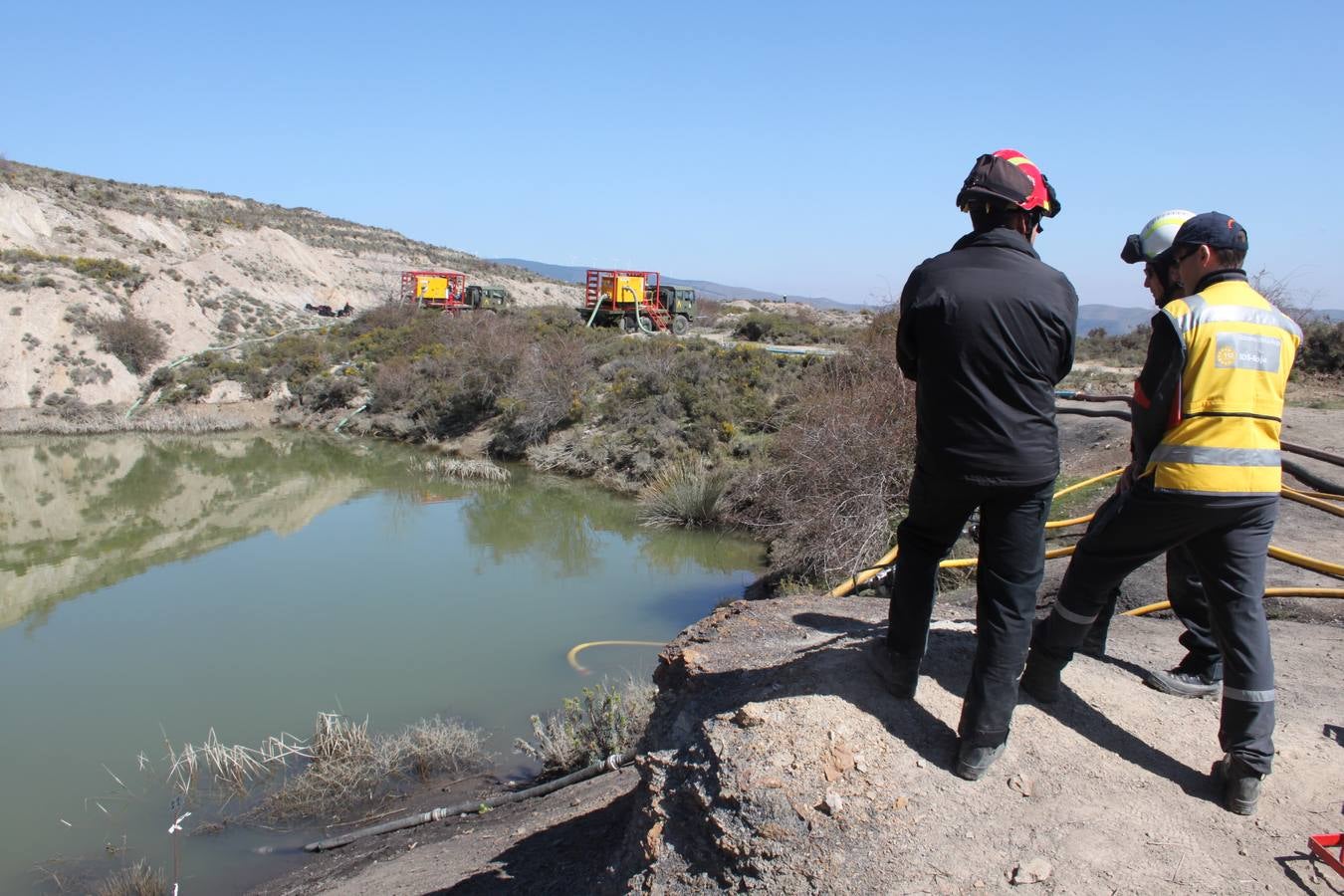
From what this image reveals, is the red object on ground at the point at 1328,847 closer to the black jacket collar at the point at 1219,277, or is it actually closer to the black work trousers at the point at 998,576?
the black work trousers at the point at 998,576

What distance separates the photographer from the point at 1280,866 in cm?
283

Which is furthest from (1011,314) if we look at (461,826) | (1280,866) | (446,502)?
(446,502)

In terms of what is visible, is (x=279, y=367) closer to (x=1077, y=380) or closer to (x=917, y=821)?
(x=1077, y=380)

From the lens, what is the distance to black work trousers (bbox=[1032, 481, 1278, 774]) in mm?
3037

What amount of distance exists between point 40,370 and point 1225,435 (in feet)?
106

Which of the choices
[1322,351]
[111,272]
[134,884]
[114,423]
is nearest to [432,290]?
[111,272]

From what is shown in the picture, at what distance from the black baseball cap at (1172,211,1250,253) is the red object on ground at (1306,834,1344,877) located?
6.40 ft

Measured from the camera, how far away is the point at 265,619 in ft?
34.1

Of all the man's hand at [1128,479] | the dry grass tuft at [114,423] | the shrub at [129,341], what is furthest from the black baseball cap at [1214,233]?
the shrub at [129,341]

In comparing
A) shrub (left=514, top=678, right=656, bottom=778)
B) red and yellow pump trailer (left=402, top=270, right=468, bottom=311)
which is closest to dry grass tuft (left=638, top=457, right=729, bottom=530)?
shrub (left=514, top=678, right=656, bottom=778)

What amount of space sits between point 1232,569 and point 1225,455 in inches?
16.1

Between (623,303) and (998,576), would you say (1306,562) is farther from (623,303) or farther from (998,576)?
(623,303)

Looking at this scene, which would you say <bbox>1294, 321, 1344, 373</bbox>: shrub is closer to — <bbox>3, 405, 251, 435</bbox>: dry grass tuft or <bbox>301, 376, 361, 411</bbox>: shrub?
<bbox>301, 376, 361, 411</bbox>: shrub

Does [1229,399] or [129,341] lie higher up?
[1229,399]
